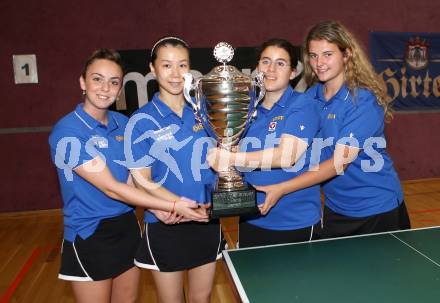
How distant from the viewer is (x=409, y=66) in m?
5.21

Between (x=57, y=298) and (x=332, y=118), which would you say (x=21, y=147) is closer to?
(x=57, y=298)

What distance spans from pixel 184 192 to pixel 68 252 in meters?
0.50

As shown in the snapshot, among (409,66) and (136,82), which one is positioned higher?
(409,66)

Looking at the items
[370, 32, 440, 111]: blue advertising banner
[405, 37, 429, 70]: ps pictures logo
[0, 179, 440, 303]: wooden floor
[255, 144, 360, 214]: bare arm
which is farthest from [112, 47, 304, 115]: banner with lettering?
[255, 144, 360, 214]: bare arm

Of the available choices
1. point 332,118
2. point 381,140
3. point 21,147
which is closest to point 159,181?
point 332,118

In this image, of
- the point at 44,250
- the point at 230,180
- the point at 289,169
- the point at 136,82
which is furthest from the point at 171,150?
the point at 136,82

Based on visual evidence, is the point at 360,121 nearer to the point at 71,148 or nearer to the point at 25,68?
the point at 71,148

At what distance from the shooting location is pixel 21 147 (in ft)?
15.1

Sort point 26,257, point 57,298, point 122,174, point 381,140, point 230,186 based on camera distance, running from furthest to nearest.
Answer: point 26,257 → point 57,298 → point 381,140 → point 122,174 → point 230,186

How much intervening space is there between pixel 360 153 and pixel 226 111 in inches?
24.3

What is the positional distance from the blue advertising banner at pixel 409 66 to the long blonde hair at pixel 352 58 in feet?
12.0

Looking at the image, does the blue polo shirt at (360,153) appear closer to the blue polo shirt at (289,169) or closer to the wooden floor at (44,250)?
the blue polo shirt at (289,169)

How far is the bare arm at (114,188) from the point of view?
4.88 feet

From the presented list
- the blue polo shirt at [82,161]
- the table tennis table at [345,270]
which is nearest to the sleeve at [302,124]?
the table tennis table at [345,270]
